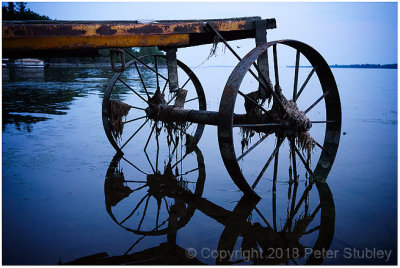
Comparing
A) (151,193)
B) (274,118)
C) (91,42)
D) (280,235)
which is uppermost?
(91,42)

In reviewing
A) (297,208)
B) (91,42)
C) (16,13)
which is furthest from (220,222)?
(16,13)

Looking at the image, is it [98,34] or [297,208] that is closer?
[98,34]

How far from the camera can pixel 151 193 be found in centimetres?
364

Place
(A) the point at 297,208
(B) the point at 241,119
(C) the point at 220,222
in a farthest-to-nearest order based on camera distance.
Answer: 1. (B) the point at 241,119
2. (A) the point at 297,208
3. (C) the point at 220,222

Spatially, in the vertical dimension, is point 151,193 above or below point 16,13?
below

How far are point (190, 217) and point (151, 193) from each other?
0.76m

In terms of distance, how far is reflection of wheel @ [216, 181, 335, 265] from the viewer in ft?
8.04

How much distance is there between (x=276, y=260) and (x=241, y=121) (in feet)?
6.49

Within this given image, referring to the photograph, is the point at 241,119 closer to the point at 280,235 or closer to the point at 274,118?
the point at 274,118

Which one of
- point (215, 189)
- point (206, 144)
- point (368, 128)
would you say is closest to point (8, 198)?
point (215, 189)

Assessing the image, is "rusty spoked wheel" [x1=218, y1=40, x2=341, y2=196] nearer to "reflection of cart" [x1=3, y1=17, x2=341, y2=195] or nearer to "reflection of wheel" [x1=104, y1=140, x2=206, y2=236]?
"reflection of cart" [x1=3, y1=17, x2=341, y2=195]

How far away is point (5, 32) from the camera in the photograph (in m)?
2.43

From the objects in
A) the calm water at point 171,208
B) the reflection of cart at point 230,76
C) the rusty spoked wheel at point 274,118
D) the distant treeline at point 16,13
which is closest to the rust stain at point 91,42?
the reflection of cart at point 230,76

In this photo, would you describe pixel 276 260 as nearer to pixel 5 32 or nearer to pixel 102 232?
pixel 102 232
